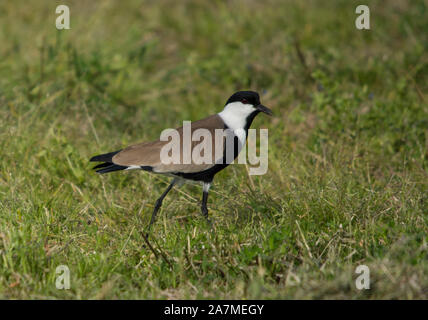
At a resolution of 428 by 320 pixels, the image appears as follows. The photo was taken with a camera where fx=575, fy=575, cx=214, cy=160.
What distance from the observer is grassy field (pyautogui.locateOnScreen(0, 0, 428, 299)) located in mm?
3029

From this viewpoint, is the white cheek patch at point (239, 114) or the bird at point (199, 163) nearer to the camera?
the bird at point (199, 163)

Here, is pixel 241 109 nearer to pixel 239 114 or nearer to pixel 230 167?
pixel 239 114

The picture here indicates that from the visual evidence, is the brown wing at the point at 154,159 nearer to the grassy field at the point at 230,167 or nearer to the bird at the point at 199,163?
the bird at the point at 199,163

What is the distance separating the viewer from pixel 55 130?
16.0 ft

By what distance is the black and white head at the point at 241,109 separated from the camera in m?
3.87

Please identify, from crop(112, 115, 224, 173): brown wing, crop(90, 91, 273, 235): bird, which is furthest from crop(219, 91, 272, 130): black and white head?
crop(112, 115, 224, 173): brown wing

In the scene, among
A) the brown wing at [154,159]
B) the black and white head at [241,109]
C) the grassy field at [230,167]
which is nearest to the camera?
the grassy field at [230,167]

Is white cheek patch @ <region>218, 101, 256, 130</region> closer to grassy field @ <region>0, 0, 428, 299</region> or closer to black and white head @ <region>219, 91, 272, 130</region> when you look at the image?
black and white head @ <region>219, 91, 272, 130</region>

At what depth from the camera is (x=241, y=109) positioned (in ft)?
12.8

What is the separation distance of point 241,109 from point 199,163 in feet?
1.68

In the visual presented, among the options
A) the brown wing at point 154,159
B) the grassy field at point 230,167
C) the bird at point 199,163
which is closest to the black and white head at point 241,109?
the bird at point 199,163

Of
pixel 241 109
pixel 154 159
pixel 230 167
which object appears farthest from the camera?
pixel 230 167

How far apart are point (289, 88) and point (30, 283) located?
3794 millimetres

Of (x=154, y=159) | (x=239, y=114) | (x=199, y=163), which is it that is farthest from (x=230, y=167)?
(x=154, y=159)
